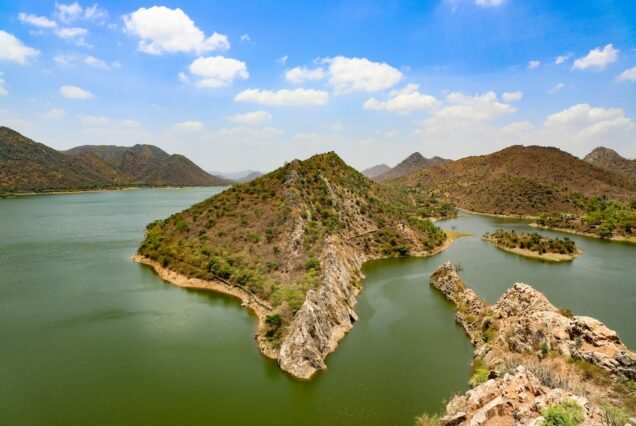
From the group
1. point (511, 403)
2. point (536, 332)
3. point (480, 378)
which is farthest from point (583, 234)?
point (511, 403)

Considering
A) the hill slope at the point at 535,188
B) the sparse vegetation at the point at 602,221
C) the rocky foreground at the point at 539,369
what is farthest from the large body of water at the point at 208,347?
the hill slope at the point at 535,188

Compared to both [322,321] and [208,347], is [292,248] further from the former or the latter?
[208,347]

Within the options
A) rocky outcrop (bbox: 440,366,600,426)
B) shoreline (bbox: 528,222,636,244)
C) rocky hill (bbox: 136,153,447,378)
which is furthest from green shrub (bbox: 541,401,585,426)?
shoreline (bbox: 528,222,636,244)

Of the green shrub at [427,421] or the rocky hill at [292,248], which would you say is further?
the rocky hill at [292,248]

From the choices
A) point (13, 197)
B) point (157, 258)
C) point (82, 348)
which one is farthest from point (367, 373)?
point (13, 197)

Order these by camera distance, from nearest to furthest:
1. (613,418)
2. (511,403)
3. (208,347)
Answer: (613,418), (511,403), (208,347)

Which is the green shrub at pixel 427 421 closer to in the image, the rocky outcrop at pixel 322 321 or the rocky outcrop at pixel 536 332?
the rocky outcrop at pixel 322 321
